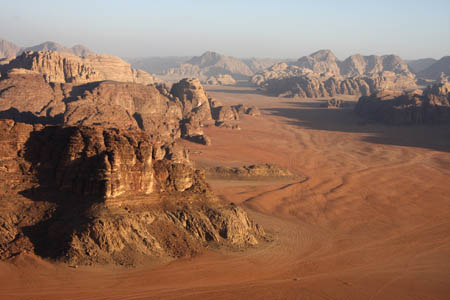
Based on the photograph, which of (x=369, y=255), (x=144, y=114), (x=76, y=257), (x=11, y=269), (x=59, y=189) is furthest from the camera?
(x=144, y=114)

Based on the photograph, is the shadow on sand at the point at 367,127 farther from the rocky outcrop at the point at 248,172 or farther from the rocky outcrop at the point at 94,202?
the rocky outcrop at the point at 94,202

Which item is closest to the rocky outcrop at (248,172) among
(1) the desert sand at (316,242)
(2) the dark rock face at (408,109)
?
(1) the desert sand at (316,242)

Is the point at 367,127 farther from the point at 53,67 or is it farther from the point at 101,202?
the point at 101,202

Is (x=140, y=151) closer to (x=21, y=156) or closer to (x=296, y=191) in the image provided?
(x=21, y=156)

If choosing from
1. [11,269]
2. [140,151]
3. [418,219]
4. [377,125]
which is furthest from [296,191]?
[377,125]

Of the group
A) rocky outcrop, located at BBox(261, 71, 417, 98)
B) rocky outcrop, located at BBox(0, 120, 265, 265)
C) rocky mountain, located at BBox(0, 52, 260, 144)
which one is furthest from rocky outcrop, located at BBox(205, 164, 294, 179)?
rocky outcrop, located at BBox(261, 71, 417, 98)

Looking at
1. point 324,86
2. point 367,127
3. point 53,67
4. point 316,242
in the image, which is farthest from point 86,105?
point 324,86

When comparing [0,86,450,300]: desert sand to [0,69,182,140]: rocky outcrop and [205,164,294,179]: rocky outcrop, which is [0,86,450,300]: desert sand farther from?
[0,69,182,140]: rocky outcrop
